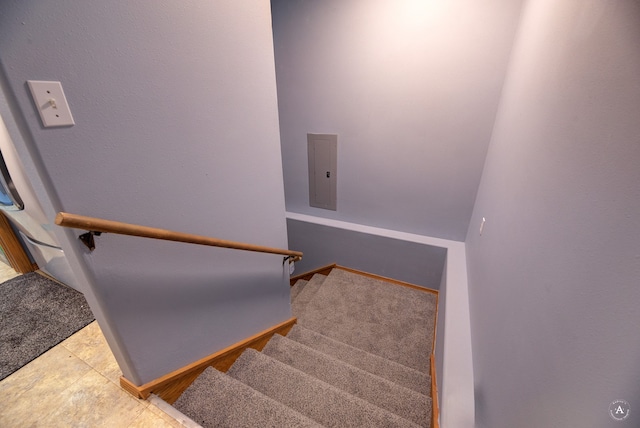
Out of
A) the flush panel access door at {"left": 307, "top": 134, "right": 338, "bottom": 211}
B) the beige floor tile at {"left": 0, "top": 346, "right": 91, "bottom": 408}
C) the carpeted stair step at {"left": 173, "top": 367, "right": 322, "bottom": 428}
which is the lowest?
the carpeted stair step at {"left": 173, "top": 367, "right": 322, "bottom": 428}

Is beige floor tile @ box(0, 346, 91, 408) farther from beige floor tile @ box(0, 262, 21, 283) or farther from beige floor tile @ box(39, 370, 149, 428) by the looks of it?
beige floor tile @ box(0, 262, 21, 283)

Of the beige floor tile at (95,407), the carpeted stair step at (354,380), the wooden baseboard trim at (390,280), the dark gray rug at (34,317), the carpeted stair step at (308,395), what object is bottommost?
the wooden baseboard trim at (390,280)

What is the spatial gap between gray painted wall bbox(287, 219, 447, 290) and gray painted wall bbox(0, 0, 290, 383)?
176 cm

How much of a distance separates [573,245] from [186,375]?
176cm

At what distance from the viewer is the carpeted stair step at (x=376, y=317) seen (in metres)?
2.21

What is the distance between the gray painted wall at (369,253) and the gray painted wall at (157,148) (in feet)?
5.76

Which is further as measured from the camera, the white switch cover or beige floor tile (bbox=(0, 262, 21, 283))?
beige floor tile (bbox=(0, 262, 21, 283))

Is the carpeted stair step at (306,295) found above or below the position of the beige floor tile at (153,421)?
below

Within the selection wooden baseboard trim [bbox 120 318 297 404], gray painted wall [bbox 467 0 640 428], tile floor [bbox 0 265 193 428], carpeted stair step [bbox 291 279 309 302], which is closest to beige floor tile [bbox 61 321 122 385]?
tile floor [bbox 0 265 193 428]

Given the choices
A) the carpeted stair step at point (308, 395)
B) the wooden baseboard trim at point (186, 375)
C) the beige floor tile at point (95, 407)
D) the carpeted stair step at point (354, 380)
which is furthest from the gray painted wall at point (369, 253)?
the beige floor tile at point (95, 407)

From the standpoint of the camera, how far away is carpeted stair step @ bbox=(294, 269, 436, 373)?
7.25 feet
